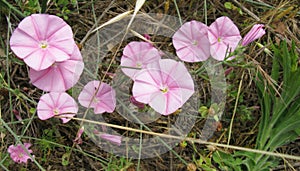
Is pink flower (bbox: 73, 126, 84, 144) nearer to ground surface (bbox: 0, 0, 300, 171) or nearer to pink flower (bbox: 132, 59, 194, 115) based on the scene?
ground surface (bbox: 0, 0, 300, 171)

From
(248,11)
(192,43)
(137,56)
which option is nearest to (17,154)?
(137,56)

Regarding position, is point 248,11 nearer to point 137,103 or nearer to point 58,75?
point 137,103

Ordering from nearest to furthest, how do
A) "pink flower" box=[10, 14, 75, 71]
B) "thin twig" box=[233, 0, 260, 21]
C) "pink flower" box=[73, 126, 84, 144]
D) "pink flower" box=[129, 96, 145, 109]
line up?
"pink flower" box=[10, 14, 75, 71]
"pink flower" box=[129, 96, 145, 109]
"pink flower" box=[73, 126, 84, 144]
"thin twig" box=[233, 0, 260, 21]

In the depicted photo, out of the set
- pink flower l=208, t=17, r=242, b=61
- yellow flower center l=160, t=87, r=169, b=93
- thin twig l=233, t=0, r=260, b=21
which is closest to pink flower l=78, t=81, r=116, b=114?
yellow flower center l=160, t=87, r=169, b=93

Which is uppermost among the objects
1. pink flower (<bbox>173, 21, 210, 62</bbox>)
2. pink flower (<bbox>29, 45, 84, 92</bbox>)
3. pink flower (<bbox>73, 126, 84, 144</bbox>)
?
pink flower (<bbox>173, 21, 210, 62</bbox>)

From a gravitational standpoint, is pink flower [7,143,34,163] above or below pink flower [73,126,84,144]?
below

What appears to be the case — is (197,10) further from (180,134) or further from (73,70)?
(73,70)

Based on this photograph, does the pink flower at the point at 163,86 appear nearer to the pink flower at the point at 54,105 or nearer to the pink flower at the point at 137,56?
the pink flower at the point at 137,56
